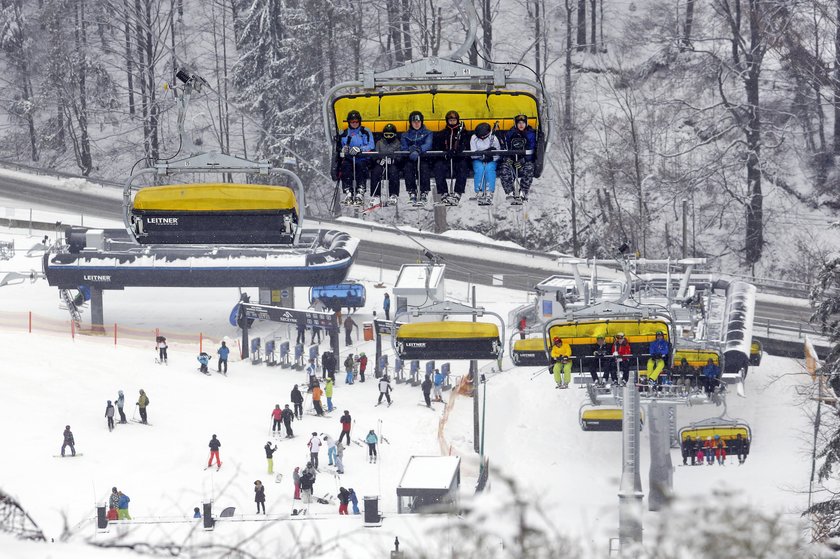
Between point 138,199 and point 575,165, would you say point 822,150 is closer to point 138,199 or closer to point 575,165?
point 575,165

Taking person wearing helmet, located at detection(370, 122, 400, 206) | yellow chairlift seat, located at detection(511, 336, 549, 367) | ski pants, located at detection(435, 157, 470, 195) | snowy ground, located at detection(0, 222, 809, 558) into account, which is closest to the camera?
person wearing helmet, located at detection(370, 122, 400, 206)

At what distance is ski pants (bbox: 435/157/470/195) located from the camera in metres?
14.7

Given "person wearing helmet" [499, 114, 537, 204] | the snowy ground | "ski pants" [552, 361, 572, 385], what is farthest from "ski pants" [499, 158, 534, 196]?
the snowy ground

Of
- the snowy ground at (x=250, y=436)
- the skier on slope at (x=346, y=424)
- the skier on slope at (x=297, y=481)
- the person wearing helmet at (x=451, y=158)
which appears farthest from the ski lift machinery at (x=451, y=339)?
the skier on slope at (x=346, y=424)

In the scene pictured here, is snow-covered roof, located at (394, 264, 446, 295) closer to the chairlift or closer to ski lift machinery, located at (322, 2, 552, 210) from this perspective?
the chairlift

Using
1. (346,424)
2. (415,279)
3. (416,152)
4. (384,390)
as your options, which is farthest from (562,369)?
(415,279)

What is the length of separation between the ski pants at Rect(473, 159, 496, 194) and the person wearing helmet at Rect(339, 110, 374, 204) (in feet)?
3.72

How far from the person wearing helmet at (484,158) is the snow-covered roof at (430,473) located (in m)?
12.1

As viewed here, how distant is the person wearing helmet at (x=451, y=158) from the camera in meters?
14.2

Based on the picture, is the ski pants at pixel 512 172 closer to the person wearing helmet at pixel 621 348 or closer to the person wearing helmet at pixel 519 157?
the person wearing helmet at pixel 519 157

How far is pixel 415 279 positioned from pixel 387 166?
990 inches

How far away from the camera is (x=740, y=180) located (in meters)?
57.9

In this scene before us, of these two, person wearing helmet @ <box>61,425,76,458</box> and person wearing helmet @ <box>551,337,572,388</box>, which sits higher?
person wearing helmet @ <box>551,337,572,388</box>

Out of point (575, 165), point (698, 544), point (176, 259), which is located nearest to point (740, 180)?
point (575, 165)
